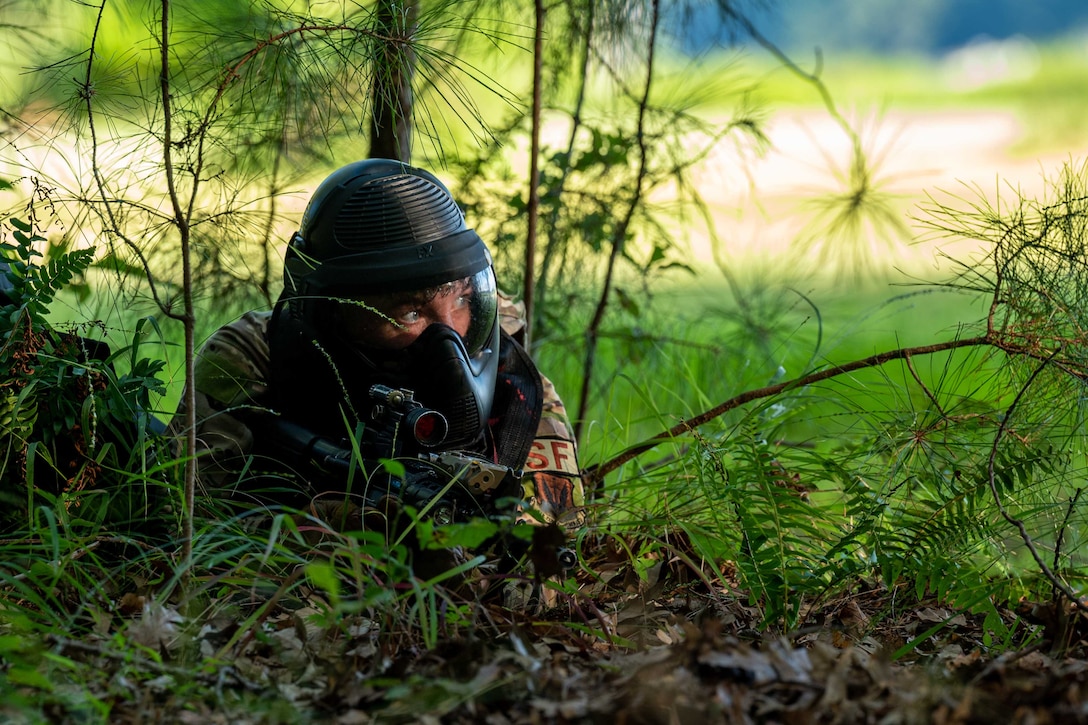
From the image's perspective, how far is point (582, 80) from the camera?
3.70m

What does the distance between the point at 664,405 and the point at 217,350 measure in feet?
6.16

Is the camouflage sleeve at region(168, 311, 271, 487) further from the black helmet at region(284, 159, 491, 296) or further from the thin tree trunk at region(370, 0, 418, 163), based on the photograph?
the thin tree trunk at region(370, 0, 418, 163)

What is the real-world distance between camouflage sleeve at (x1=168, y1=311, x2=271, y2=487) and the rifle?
131mm

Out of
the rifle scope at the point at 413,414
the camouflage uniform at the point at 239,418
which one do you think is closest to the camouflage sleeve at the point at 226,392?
the camouflage uniform at the point at 239,418

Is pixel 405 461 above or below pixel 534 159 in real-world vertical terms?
below

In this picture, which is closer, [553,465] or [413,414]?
[413,414]

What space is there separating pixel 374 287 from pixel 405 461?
443 millimetres

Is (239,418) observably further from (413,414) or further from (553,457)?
(553,457)

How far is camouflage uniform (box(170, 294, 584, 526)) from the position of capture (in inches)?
103

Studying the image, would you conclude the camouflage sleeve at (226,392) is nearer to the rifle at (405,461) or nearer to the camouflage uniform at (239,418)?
the camouflage uniform at (239,418)

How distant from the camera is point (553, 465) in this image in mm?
2959

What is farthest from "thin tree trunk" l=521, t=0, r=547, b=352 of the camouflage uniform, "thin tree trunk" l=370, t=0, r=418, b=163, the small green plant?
the small green plant

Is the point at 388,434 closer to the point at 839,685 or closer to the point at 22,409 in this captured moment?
the point at 22,409

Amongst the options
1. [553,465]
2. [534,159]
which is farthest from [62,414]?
[534,159]
